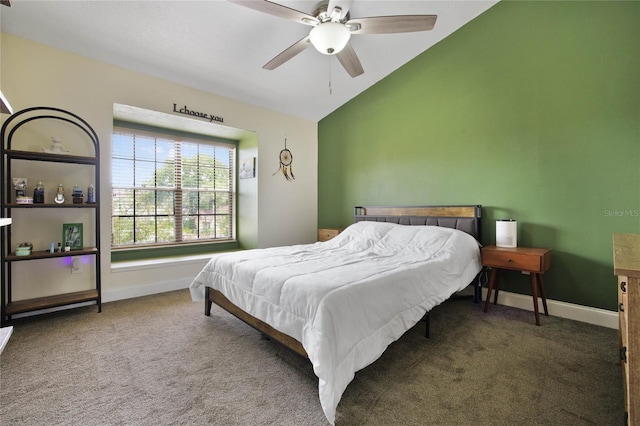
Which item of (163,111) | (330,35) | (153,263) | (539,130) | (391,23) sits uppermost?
(391,23)

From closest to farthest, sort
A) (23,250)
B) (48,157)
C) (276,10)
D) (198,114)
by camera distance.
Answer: (276,10), (23,250), (48,157), (198,114)

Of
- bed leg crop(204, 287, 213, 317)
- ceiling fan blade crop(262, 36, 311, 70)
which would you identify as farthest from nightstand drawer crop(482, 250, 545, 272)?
bed leg crop(204, 287, 213, 317)

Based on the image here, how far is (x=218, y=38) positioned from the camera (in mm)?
3006

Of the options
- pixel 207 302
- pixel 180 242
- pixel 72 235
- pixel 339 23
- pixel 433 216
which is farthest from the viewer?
pixel 180 242

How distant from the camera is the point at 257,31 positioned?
2.97 metres

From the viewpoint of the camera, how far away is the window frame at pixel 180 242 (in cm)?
381

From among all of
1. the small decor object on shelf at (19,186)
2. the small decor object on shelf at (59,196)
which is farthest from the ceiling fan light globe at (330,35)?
the small decor object on shelf at (19,186)

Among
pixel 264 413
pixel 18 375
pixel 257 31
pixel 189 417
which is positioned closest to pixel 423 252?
pixel 264 413

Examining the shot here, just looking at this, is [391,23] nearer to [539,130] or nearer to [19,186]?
[539,130]

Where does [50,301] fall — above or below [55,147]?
below

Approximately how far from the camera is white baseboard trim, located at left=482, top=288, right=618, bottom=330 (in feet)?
Answer: 8.27

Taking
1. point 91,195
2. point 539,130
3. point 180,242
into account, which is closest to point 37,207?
point 91,195

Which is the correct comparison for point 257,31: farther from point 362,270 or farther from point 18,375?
point 18,375

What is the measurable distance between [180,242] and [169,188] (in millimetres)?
832
